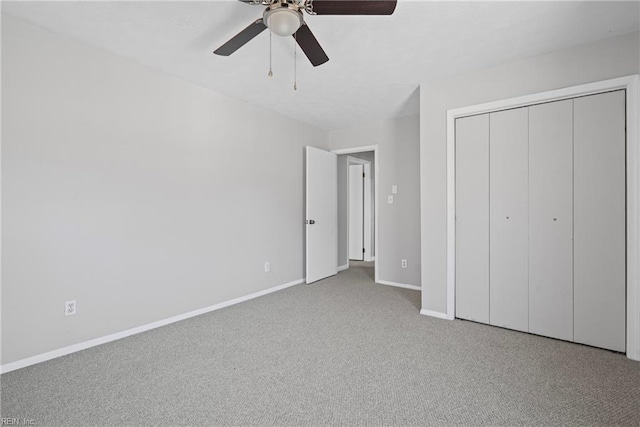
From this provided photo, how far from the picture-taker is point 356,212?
6.64 meters

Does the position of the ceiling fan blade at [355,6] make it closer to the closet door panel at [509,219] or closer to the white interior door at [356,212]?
the closet door panel at [509,219]

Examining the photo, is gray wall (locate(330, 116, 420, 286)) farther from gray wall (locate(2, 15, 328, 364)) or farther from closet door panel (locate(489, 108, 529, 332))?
gray wall (locate(2, 15, 328, 364))

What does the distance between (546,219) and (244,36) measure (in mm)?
2773

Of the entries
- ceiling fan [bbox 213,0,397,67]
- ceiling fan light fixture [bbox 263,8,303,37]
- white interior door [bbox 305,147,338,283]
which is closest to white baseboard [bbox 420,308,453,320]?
white interior door [bbox 305,147,338,283]

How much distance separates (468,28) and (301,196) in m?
2.95

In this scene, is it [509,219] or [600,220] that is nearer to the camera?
[600,220]

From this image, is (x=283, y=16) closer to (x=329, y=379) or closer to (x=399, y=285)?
(x=329, y=379)

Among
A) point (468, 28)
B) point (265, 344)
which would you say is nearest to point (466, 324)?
point (265, 344)

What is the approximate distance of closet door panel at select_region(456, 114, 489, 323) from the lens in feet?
9.66

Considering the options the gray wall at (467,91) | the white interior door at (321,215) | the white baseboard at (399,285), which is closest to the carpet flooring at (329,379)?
the gray wall at (467,91)

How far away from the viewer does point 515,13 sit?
2057mm

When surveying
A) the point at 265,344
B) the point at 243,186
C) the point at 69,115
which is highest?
the point at 69,115

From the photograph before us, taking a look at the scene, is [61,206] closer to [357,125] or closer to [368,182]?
[357,125]

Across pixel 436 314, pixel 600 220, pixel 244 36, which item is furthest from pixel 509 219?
pixel 244 36
